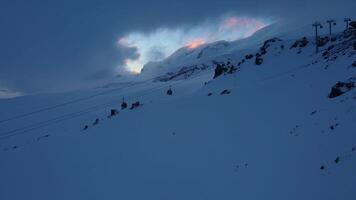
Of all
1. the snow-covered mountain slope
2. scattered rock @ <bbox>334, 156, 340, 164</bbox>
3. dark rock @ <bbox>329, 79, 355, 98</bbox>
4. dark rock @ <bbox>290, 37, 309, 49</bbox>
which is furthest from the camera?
dark rock @ <bbox>290, 37, 309, 49</bbox>

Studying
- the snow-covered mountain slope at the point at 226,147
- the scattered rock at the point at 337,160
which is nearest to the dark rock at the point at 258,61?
the snow-covered mountain slope at the point at 226,147

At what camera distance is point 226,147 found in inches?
1293

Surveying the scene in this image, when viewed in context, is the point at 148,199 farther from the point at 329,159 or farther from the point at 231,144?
the point at 329,159

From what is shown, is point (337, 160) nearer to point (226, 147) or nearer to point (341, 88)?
point (341, 88)

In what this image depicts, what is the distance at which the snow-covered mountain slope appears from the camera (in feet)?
75.5

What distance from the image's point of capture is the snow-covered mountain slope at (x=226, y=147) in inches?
906

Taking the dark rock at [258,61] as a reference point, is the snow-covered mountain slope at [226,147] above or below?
below

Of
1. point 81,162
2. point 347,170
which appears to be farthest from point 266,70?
point 347,170

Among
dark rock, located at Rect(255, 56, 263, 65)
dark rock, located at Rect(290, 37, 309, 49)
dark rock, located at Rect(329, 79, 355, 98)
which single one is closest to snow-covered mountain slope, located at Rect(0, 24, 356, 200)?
dark rock, located at Rect(329, 79, 355, 98)

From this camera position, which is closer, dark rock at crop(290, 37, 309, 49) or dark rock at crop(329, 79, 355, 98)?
dark rock at crop(329, 79, 355, 98)

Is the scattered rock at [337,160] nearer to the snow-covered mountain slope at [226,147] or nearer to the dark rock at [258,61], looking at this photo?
the snow-covered mountain slope at [226,147]

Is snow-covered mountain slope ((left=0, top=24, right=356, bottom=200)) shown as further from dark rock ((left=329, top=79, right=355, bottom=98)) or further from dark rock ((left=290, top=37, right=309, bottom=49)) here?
dark rock ((left=290, top=37, right=309, bottom=49))

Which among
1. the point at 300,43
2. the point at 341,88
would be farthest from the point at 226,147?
the point at 300,43

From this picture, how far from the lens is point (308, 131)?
2727 cm
